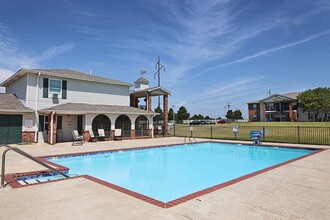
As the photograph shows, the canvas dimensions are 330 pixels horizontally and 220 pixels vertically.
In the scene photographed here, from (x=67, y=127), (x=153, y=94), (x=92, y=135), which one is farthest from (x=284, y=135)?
(x=67, y=127)

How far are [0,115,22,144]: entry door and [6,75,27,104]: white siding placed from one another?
1654mm

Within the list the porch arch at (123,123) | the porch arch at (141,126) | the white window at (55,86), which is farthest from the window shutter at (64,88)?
the porch arch at (141,126)

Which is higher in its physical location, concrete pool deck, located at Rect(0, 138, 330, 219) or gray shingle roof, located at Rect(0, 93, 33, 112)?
gray shingle roof, located at Rect(0, 93, 33, 112)

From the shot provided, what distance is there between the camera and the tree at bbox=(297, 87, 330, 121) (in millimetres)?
43812

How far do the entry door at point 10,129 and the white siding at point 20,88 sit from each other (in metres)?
1.65

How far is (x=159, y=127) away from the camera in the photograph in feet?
92.6

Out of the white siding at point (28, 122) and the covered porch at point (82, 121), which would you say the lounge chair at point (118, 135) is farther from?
the white siding at point (28, 122)

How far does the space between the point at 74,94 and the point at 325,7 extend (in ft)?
62.2

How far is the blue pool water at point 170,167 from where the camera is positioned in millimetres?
7707

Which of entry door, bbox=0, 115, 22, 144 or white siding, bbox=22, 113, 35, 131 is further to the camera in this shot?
white siding, bbox=22, 113, 35, 131

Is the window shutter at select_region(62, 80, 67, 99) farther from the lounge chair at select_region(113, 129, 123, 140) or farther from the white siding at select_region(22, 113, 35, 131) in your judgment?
the lounge chair at select_region(113, 129, 123, 140)

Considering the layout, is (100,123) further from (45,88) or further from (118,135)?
(45,88)

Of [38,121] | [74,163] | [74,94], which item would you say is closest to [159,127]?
[74,94]

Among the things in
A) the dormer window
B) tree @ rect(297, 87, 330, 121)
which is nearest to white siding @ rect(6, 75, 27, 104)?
the dormer window
